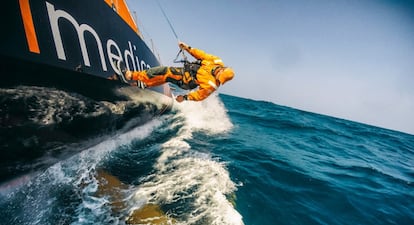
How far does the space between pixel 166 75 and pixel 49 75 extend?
8.42 ft

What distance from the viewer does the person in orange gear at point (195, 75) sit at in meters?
4.44

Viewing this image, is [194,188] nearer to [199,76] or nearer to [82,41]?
[199,76]

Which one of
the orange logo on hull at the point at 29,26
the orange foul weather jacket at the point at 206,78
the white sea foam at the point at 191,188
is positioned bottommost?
the white sea foam at the point at 191,188

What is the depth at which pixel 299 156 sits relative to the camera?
7543 millimetres

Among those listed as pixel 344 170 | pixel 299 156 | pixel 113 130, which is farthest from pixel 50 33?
pixel 344 170

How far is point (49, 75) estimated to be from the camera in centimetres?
254

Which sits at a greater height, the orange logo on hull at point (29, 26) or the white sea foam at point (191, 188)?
the orange logo on hull at point (29, 26)

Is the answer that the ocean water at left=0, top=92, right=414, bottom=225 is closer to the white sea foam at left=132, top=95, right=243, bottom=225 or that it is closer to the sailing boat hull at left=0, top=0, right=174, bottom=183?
the white sea foam at left=132, top=95, right=243, bottom=225

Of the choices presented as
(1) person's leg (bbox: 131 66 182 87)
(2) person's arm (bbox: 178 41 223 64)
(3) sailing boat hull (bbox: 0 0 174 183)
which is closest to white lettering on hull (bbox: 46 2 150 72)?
(3) sailing boat hull (bbox: 0 0 174 183)

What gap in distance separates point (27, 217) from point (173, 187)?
70.2 inches

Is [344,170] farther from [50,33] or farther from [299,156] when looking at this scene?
[50,33]

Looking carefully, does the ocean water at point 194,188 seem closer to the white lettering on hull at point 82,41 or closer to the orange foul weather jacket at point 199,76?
the orange foul weather jacket at point 199,76

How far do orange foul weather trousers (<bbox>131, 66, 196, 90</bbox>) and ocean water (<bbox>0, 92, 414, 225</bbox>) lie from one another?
117cm

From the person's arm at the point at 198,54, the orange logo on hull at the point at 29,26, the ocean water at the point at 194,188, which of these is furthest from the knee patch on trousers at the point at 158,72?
the orange logo on hull at the point at 29,26
